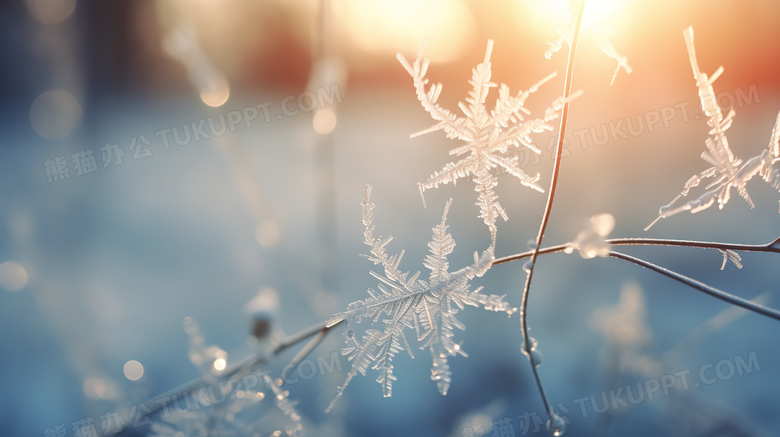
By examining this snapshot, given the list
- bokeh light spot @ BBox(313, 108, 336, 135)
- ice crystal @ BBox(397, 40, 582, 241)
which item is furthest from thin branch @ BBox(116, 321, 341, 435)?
bokeh light spot @ BBox(313, 108, 336, 135)

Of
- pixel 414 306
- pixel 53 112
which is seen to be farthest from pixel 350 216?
pixel 53 112

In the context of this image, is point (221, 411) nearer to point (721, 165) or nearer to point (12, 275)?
point (721, 165)

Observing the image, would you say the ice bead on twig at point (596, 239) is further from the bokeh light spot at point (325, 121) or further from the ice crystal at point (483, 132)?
the bokeh light spot at point (325, 121)

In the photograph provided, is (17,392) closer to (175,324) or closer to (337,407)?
(175,324)

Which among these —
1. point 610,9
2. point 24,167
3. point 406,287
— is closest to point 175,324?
point 24,167

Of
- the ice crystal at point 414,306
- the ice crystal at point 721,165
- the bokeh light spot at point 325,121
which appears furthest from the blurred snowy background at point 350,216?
the ice crystal at point 414,306

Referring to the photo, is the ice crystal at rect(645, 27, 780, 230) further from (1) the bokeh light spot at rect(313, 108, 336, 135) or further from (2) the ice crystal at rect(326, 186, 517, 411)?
(1) the bokeh light spot at rect(313, 108, 336, 135)
